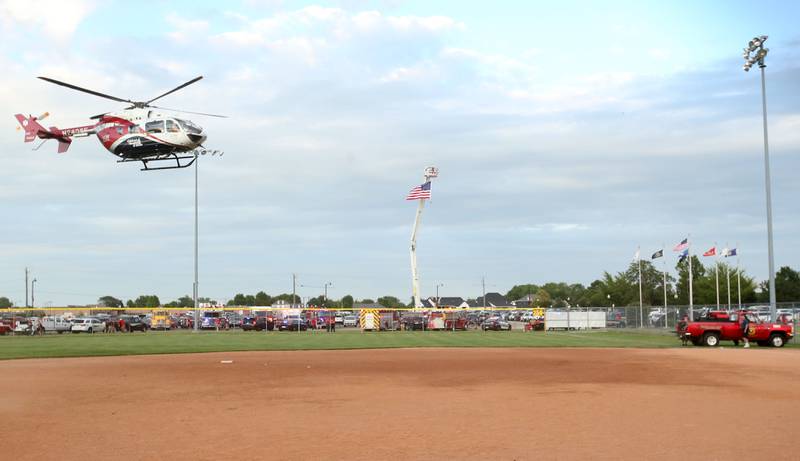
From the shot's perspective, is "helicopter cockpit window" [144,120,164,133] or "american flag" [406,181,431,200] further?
"american flag" [406,181,431,200]

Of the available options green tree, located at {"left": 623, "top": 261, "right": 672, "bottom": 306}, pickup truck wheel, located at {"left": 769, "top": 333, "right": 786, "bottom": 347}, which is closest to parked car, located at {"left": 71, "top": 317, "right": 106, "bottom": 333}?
pickup truck wheel, located at {"left": 769, "top": 333, "right": 786, "bottom": 347}

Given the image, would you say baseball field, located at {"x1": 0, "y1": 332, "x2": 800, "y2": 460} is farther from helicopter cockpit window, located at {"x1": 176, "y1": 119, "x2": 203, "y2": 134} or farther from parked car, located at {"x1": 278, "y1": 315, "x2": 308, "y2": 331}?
parked car, located at {"x1": 278, "y1": 315, "x2": 308, "y2": 331}

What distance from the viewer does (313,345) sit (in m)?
44.3

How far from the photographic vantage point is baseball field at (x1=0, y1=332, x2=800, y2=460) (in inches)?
505

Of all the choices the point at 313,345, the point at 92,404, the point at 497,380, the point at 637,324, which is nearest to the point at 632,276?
the point at 637,324

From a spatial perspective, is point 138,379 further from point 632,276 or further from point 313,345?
point 632,276

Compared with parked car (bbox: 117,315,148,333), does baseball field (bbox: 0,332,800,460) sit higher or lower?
higher

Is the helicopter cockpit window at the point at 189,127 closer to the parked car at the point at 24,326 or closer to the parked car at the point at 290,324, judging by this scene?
the parked car at the point at 290,324

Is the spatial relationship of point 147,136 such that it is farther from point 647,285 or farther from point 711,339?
point 647,285

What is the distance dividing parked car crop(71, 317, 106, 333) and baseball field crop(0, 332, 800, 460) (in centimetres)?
4118

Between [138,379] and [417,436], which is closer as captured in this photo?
[417,436]

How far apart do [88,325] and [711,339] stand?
2134 inches

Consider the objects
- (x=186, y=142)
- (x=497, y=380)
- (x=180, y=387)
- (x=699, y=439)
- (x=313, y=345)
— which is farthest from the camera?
(x=313, y=345)

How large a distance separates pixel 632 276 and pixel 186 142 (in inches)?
4138
